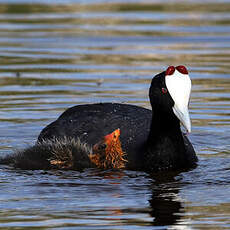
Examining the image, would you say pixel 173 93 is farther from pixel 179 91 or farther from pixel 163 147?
pixel 163 147

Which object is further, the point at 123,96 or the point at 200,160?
the point at 123,96

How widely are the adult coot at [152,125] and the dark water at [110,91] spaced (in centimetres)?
22

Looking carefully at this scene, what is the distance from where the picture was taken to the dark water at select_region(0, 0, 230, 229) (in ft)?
23.1

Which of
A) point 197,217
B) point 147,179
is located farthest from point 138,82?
point 197,217

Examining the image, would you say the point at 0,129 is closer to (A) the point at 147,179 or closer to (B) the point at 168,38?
(A) the point at 147,179

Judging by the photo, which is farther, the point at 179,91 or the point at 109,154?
the point at 109,154

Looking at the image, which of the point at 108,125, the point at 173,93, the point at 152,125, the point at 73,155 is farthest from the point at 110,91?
the point at 173,93

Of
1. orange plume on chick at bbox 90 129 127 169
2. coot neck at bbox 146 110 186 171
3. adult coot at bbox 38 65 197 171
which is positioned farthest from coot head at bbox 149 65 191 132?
orange plume on chick at bbox 90 129 127 169

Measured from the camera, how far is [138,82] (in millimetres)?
13789

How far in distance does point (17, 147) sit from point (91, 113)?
995mm

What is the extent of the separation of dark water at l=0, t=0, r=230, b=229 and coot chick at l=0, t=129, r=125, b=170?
0.41 feet

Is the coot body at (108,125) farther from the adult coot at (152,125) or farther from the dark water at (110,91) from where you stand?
the dark water at (110,91)

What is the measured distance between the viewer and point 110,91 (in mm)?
12992

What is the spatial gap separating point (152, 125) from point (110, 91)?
444 cm
